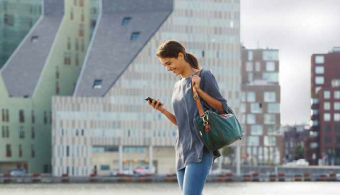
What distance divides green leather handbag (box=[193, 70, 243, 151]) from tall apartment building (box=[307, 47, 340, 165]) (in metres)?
154

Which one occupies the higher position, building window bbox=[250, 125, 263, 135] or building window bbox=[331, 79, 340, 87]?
building window bbox=[331, 79, 340, 87]

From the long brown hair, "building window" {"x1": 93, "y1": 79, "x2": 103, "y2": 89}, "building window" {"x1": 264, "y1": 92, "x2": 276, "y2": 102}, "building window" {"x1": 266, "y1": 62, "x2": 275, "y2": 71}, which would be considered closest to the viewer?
the long brown hair

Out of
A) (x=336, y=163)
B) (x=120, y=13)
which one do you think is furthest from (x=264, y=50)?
(x=120, y=13)

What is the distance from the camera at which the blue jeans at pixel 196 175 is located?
249 inches

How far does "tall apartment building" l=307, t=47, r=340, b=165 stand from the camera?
531 feet

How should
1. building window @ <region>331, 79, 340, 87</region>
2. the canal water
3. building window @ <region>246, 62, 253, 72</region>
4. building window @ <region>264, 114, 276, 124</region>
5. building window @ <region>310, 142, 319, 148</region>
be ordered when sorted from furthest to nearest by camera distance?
1. building window @ <region>331, 79, 340, 87</region>
2. building window @ <region>310, 142, 319, 148</region>
3. building window @ <region>246, 62, 253, 72</region>
4. building window @ <region>264, 114, 276, 124</region>
5. the canal water

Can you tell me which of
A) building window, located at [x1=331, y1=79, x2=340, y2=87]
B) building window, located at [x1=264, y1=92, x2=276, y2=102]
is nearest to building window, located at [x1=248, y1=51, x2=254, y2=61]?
building window, located at [x1=264, y1=92, x2=276, y2=102]

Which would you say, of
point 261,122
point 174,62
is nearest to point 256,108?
point 261,122

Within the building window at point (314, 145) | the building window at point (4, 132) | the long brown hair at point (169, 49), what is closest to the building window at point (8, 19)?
the building window at point (4, 132)

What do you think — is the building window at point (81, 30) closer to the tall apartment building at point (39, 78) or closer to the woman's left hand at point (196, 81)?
the tall apartment building at point (39, 78)

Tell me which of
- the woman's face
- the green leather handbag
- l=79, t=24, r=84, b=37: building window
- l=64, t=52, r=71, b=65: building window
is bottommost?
the green leather handbag

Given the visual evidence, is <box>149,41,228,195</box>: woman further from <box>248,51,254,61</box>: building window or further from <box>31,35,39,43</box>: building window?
<box>248,51,254,61</box>: building window

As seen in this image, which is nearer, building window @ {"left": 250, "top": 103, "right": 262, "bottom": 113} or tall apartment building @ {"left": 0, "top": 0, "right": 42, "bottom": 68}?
tall apartment building @ {"left": 0, "top": 0, "right": 42, "bottom": 68}

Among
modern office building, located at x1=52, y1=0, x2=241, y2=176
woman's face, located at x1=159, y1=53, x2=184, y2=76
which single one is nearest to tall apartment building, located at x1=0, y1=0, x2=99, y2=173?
modern office building, located at x1=52, y1=0, x2=241, y2=176
